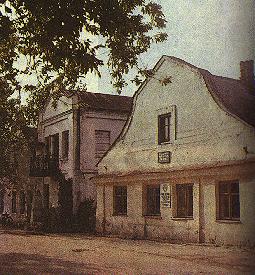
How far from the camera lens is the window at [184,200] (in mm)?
12898

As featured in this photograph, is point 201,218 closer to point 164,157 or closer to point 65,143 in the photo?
point 164,157

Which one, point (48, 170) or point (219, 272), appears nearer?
point (219, 272)

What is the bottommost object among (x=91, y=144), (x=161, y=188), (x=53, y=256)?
(x=53, y=256)

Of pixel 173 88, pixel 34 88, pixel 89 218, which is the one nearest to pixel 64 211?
pixel 89 218

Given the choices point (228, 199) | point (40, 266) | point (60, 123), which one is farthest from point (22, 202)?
point (40, 266)

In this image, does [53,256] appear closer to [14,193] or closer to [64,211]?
[64,211]

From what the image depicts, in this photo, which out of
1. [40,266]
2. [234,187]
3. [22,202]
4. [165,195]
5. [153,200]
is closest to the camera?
[40,266]

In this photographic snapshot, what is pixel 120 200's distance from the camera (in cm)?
1584

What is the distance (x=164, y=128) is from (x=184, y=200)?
220 cm

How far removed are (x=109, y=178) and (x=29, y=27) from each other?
9.74m

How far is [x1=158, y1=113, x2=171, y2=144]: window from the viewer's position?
13.9 metres

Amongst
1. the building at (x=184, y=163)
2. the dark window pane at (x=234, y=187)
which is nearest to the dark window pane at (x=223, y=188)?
the building at (x=184, y=163)

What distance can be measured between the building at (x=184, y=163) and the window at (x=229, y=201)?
2cm

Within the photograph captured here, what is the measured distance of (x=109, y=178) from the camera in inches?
635
